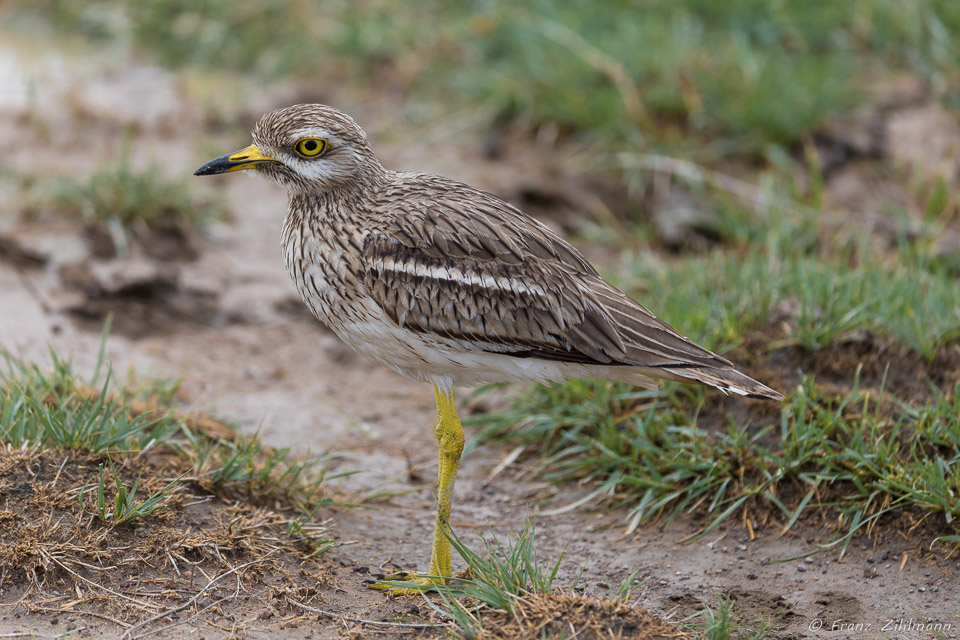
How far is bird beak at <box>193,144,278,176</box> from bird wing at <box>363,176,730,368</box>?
1.92ft

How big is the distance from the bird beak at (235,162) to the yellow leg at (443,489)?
119 cm

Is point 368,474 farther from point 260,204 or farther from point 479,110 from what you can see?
point 479,110

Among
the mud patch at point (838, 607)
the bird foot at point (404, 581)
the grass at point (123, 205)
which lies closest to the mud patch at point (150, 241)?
the grass at point (123, 205)

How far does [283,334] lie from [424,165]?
1940 mm

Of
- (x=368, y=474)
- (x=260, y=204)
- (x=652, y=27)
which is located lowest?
(x=368, y=474)

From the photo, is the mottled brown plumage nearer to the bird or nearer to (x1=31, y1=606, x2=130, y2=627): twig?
the bird

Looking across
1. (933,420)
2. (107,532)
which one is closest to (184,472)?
(107,532)

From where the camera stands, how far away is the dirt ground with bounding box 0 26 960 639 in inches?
152

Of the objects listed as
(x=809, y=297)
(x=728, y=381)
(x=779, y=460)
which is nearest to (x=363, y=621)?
(x=728, y=381)

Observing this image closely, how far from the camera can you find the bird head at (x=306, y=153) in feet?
13.9

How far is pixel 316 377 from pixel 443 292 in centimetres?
195

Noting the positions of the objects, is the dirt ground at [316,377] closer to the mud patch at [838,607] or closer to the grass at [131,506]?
the mud patch at [838,607]

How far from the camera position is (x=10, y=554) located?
140 inches

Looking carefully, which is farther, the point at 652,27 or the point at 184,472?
the point at 652,27
